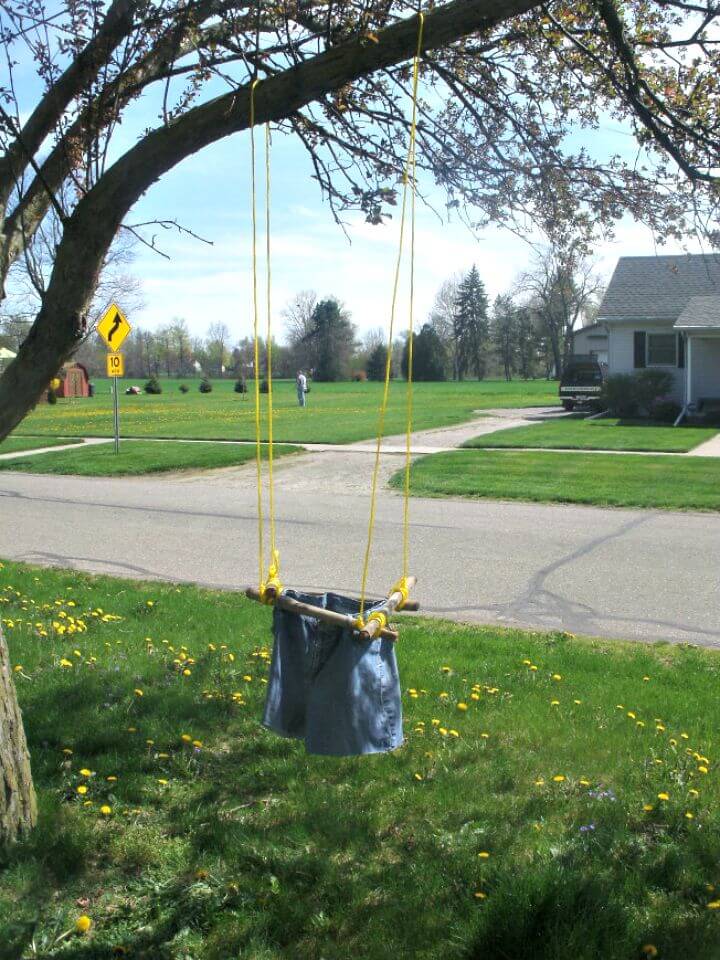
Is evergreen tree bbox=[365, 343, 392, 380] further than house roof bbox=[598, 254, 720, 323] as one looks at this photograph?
Yes

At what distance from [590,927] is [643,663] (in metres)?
3.33

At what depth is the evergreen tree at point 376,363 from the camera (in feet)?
181

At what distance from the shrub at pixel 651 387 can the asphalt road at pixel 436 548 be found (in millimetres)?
15292

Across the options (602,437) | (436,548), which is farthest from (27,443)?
(436,548)

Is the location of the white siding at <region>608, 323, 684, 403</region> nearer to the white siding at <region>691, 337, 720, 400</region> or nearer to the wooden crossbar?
the white siding at <region>691, 337, 720, 400</region>

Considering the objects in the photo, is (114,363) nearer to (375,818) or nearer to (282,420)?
(282,420)

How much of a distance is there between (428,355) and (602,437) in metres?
52.2

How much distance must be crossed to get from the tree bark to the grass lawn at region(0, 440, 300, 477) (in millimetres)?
14419

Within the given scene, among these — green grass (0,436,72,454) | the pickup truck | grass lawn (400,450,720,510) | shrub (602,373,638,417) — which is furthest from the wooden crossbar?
the pickup truck

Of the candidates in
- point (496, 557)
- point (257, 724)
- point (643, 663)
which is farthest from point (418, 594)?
point (257, 724)

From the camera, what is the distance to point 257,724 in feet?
15.8

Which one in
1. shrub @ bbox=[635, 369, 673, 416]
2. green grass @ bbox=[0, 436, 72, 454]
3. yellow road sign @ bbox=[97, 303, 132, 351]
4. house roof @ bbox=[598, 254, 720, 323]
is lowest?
green grass @ bbox=[0, 436, 72, 454]

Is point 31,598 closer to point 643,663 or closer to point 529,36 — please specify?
point 643,663

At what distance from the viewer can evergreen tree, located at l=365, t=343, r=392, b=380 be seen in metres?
55.2
